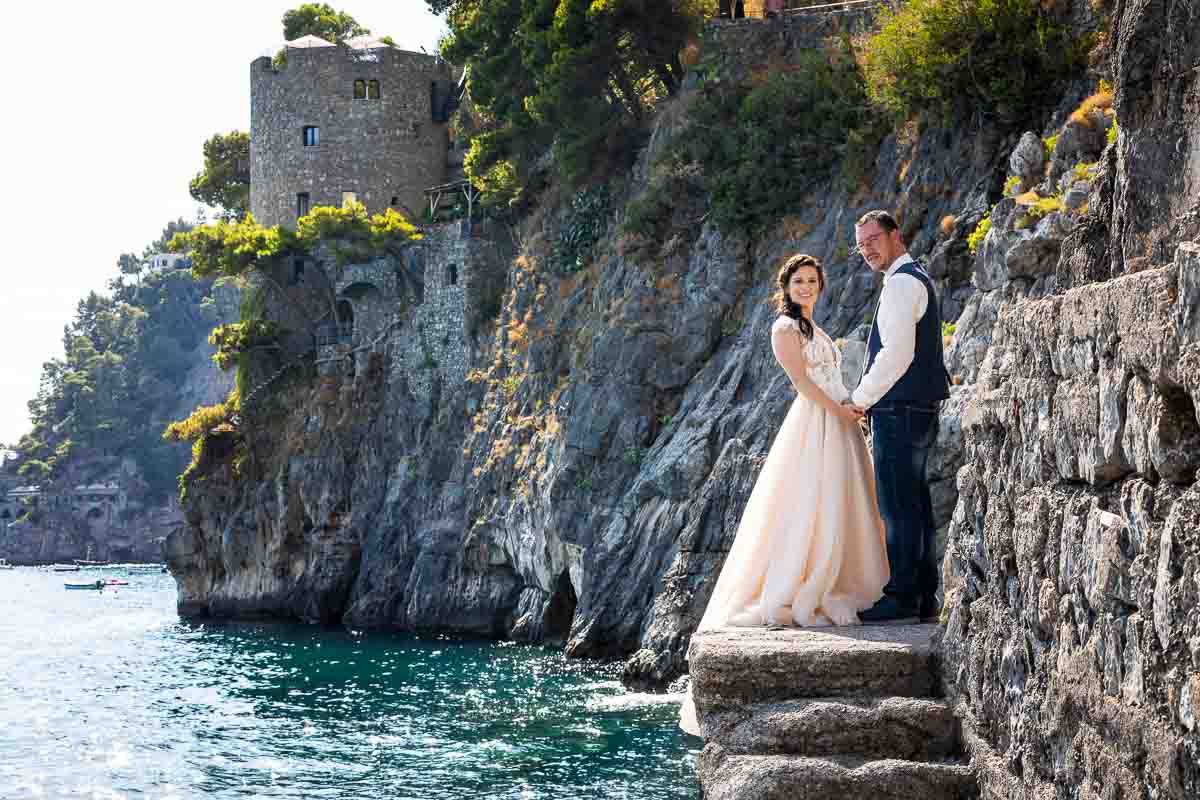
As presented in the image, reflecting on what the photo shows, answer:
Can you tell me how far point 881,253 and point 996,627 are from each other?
259 cm

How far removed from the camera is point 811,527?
7.74 meters

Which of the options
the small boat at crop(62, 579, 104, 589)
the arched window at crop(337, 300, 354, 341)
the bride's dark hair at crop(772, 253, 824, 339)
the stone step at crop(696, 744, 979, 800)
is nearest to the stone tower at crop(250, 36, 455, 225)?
the arched window at crop(337, 300, 354, 341)

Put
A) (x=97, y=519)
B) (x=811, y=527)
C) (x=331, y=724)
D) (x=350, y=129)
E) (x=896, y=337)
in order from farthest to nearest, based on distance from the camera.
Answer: (x=97, y=519) < (x=350, y=129) < (x=331, y=724) < (x=811, y=527) < (x=896, y=337)

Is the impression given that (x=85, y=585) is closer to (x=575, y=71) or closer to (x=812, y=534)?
(x=575, y=71)

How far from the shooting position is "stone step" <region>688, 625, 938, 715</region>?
6.58m

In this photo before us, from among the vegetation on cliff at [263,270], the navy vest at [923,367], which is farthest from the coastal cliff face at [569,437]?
the navy vest at [923,367]

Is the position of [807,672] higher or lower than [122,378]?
lower

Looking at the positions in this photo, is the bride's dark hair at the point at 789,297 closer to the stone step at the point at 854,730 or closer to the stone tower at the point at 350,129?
the stone step at the point at 854,730

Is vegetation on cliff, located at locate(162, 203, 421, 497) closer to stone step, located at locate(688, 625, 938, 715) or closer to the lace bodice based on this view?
the lace bodice

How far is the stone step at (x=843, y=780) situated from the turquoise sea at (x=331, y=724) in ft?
24.7

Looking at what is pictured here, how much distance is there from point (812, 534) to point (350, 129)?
145 ft

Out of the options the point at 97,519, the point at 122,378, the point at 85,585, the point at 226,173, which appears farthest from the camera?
the point at 122,378

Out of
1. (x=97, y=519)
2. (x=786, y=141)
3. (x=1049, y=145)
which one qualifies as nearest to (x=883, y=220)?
(x=1049, y=145)

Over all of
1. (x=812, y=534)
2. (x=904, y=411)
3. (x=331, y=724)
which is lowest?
(x=331, y=724)
